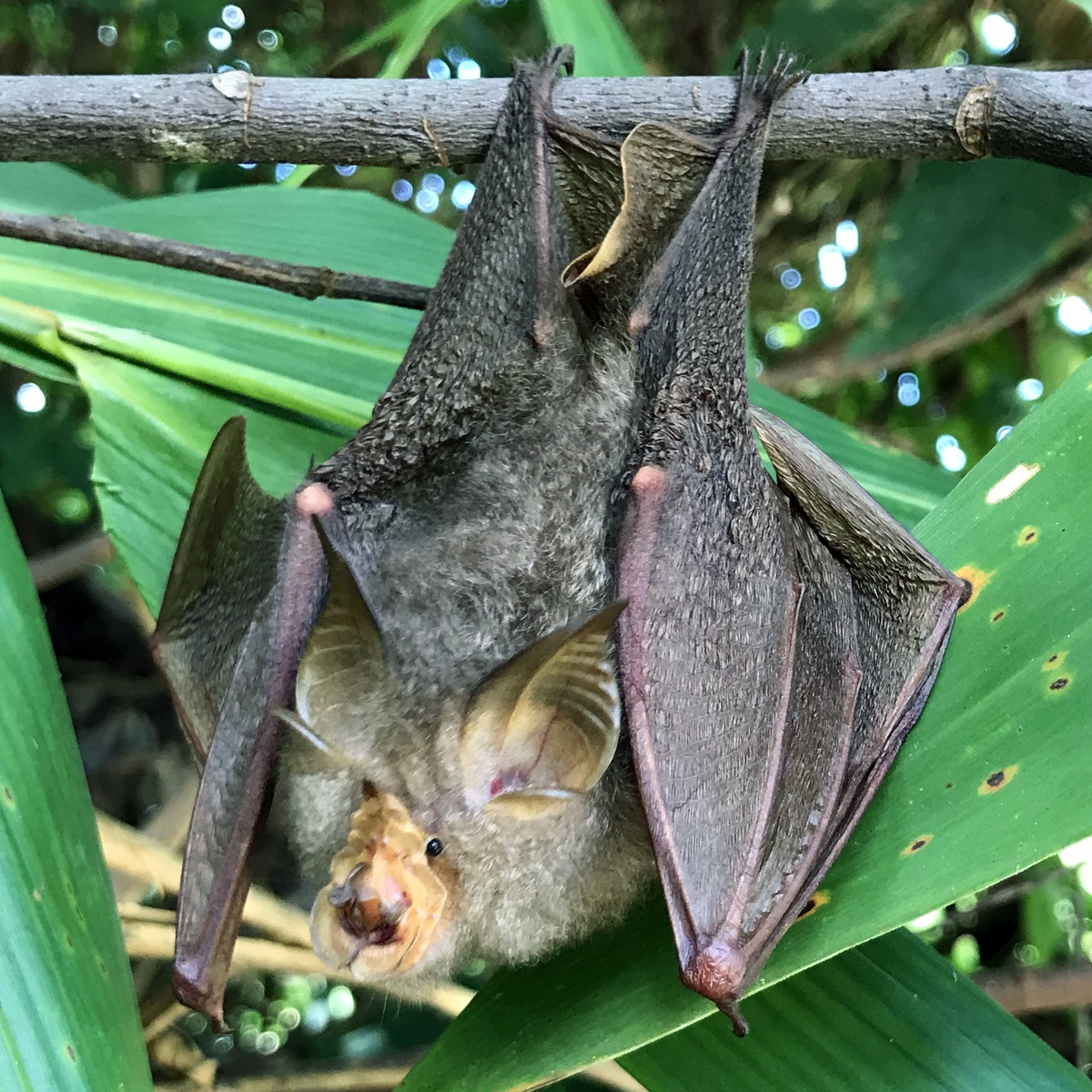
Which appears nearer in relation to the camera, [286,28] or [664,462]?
[664,462]

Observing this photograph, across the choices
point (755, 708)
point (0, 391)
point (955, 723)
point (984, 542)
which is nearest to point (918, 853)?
point (955, 723)

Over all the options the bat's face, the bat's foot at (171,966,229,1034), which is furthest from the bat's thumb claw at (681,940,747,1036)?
the bat's foot at (171,966,229,1034)

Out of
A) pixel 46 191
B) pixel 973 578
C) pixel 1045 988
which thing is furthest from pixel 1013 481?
pixel 46 191

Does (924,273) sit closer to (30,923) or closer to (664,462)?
(664,462)

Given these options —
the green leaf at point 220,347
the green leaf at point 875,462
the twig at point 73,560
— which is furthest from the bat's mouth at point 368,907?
the twig at point 73,560

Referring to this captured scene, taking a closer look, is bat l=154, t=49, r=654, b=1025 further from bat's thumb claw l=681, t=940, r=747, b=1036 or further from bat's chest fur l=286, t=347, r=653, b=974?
bat's thumb claw l=681, t=940, r=747, b=1036
